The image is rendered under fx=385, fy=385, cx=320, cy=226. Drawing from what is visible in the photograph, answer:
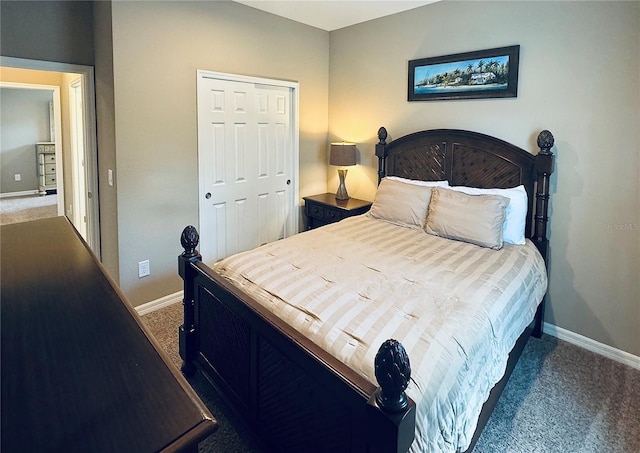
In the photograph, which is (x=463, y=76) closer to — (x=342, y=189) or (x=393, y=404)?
(x=342, y=189)

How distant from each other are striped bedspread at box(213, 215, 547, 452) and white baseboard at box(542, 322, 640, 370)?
63cm

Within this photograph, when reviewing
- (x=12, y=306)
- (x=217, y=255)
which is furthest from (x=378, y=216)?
(x=12, y=306)

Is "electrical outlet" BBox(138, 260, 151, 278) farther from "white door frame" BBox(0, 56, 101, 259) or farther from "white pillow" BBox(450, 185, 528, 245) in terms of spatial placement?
"white pillow" BBox(450, 185, 528, 245)

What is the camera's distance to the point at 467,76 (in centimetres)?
317

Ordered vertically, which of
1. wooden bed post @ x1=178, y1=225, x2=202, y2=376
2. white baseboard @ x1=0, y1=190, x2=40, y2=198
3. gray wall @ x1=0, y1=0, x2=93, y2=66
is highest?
gray wall @ x1=0, y1=0, x2=93, y2=66

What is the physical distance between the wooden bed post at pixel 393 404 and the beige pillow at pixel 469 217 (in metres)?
1.78

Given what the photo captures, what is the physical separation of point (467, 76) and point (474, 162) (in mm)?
713

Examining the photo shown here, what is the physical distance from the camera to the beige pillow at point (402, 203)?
3.05 m

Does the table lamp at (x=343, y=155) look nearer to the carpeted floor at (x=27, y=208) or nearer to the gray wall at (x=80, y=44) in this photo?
the gray wall at (x=80, y=44)

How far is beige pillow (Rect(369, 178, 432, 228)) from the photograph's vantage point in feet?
10.0

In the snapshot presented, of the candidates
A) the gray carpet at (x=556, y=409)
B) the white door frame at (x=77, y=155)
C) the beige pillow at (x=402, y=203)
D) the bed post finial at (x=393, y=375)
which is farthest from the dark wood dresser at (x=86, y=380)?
Answer: the white door frame at (x=77, y=155)

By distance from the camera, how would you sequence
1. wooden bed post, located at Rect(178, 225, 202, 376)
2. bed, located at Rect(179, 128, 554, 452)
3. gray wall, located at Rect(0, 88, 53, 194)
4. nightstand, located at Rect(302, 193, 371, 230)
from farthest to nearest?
gray wall, located at Rect(0, 88, 53, 194), nightstand, located at Rect(302, 193, 371, 230), wooden bed post, located at Rect(178, 225, 202, 376), bed, located at Rect(179, 128, 554, 452)

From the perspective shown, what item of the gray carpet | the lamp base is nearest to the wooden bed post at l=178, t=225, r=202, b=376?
the gray carpet

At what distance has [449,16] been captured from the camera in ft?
10.6
